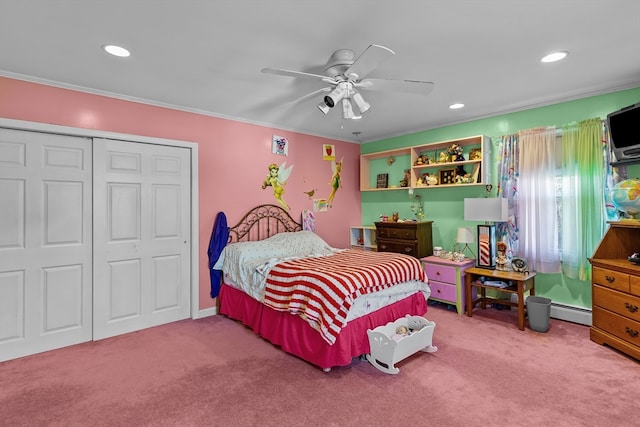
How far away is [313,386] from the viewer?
2.46 m

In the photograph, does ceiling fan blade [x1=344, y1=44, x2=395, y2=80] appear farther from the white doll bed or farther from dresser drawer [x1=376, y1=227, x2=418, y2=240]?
dresser drawer [x1=376, y1=227, x2=418, y2=240]

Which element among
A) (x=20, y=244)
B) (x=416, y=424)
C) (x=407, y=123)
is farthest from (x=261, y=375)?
(x=407, y=123)

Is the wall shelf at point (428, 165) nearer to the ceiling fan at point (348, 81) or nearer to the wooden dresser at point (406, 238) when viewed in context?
the wooden dresser at point (406, 238)

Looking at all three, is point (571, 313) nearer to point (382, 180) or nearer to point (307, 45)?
point (382, 180)

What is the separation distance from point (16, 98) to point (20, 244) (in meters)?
1.33

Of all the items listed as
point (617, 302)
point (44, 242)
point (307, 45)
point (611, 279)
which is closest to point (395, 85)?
point (307, 45)

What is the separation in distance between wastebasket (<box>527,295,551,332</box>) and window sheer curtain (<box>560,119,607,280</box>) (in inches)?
23.4

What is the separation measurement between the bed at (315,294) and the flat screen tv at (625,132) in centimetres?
220

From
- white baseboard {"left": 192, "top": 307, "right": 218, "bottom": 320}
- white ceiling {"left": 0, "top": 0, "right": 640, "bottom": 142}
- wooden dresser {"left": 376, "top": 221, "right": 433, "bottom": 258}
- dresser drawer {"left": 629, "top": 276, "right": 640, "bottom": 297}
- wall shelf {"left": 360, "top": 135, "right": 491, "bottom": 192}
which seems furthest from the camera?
wooden dresser {"left": 376, "top": 221, "right": 433, "bottom": 258}

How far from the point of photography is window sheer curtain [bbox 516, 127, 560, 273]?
372 centimetres

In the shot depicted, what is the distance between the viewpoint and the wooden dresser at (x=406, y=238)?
15.0 feet

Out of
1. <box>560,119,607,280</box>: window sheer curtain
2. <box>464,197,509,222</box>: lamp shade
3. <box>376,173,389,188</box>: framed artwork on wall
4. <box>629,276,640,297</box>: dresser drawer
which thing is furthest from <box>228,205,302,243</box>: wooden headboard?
<box>629,276,640,297</box>: dresser drawer

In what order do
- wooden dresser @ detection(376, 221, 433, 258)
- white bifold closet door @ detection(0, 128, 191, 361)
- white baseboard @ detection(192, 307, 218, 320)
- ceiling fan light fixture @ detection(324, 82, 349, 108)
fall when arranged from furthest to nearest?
1. wooden dresser @ detection(376, 221, 433, 258)
2. white baseboard @ detection(192, 307, 218, 320)
3. white bifold closet door @ detection(0, 128, 191, 361)
4. ceiling fan light fixture @ detection(324, 82, 349, 108)

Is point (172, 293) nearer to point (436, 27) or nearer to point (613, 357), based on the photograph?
point (436, 27)
